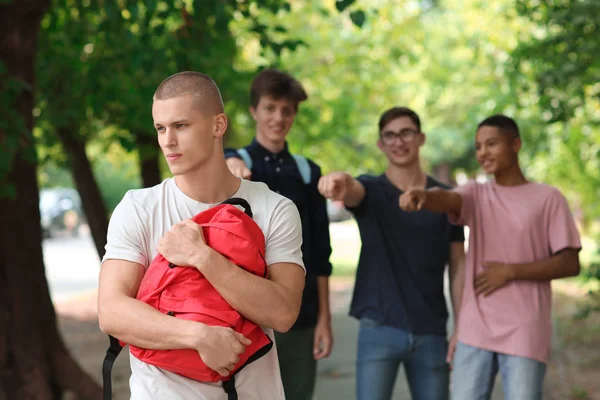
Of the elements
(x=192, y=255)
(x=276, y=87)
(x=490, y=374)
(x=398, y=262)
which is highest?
(x=276, y=87)

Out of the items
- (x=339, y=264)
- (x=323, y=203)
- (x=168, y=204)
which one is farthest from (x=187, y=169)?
(x=339, y=264)

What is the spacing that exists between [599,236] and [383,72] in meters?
6.48

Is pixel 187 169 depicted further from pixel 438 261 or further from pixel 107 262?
pixel 438 261

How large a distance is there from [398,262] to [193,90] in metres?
2.24

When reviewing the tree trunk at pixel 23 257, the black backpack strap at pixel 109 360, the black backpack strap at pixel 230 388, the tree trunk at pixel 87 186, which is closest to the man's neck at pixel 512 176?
the black backpack strap at pixel 230 388

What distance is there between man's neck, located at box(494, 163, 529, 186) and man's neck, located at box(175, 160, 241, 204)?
2.13 meters

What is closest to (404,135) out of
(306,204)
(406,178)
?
(406,178)

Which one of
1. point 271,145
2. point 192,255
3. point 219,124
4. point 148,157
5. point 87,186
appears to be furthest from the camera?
point 87,186

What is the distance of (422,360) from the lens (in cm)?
446

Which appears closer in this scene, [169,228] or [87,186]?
[169,228]

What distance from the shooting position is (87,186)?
1208 cm

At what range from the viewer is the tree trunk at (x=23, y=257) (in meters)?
6.98

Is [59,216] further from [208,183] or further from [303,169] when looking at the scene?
[208,183]

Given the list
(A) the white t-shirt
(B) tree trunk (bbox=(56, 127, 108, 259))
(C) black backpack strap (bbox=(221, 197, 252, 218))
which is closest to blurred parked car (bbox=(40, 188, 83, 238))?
(B) tree trunk (bbox=(56, 127, 108, 259))
